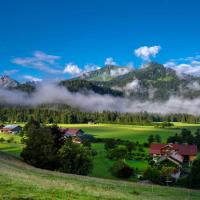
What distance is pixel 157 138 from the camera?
568 feet

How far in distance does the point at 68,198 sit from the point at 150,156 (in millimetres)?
109049

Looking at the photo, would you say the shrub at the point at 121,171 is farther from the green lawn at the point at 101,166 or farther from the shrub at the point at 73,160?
the shrub at the point at 73,160

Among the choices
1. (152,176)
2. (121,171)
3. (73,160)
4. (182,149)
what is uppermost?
(73,160)

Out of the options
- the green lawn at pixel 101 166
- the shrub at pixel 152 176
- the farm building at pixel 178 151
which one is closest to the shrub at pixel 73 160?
the green lawn at pixel 101 166

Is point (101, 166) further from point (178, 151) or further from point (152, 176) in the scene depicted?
point (178, 151)

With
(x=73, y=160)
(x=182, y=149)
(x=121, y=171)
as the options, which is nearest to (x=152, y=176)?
(x=121, y=171)

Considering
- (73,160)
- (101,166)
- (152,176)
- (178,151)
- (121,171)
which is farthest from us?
(178,151)

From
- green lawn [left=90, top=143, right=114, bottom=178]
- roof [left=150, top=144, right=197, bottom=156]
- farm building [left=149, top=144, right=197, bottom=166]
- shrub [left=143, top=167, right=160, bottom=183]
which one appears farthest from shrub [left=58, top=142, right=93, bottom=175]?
roof [left=150, top=144, right=197, bottom=156]

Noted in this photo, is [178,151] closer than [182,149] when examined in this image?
Yes

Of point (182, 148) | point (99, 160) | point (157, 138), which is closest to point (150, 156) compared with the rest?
point (182, 148)

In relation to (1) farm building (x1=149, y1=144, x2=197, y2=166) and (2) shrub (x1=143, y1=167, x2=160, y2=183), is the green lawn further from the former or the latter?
(1) farm building (x1=149, y1=144, x2=197, y2=166)

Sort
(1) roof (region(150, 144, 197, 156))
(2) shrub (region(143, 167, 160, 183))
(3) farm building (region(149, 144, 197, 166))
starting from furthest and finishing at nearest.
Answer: (1) roof (region(150, 144, 197, 156))
(3) farm building (region(149, 144, 197, 166))
(2) shrub (region(143, 167, 160, 183))

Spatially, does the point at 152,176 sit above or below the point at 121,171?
below

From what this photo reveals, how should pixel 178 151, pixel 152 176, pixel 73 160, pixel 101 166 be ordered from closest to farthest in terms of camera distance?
pixel 73 160
pixel 152 176
pixel 101 166
pixel 178 151
